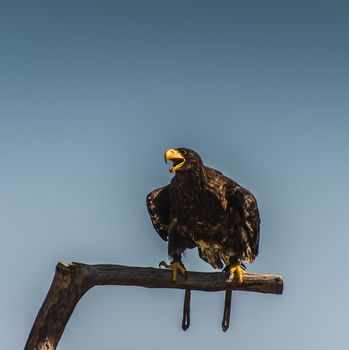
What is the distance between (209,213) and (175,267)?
4.49 feet

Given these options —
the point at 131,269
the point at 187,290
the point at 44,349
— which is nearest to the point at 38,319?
the point at 44,349

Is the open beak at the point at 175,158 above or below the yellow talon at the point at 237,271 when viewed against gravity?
above

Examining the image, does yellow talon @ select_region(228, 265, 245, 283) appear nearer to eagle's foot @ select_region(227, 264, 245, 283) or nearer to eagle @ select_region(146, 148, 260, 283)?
eagle's foot @ select_region(227, 264, 245, 283)

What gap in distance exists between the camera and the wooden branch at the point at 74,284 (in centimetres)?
806

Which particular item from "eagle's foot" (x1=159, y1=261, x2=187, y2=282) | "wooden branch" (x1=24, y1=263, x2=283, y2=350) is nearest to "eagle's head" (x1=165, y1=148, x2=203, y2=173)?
"eagle's foot" (x1=159, y1=261, x2=187, y2=282)

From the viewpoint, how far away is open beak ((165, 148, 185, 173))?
10648mm

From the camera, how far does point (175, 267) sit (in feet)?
32.5

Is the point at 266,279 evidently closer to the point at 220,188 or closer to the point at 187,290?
the point at 187,290

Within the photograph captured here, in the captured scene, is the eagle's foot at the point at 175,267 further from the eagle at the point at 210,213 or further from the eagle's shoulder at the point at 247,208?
the eagle's shoulder at the point at 247,208

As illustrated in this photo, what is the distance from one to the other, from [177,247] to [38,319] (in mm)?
3497

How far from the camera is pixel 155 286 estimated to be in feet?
30.7

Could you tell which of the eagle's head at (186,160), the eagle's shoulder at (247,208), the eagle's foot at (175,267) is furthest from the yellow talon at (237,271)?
the eagle's head at (186,160)

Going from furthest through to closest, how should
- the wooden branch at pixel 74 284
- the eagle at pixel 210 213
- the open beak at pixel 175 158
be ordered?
1. the eagle at pixel 210 213
2. the open beak at pixel 175 158
3. the wooden branch at pixel 74 284

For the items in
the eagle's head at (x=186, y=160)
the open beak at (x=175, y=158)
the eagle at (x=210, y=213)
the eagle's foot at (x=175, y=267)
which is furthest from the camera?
the eagle at (x=210, y=213)
